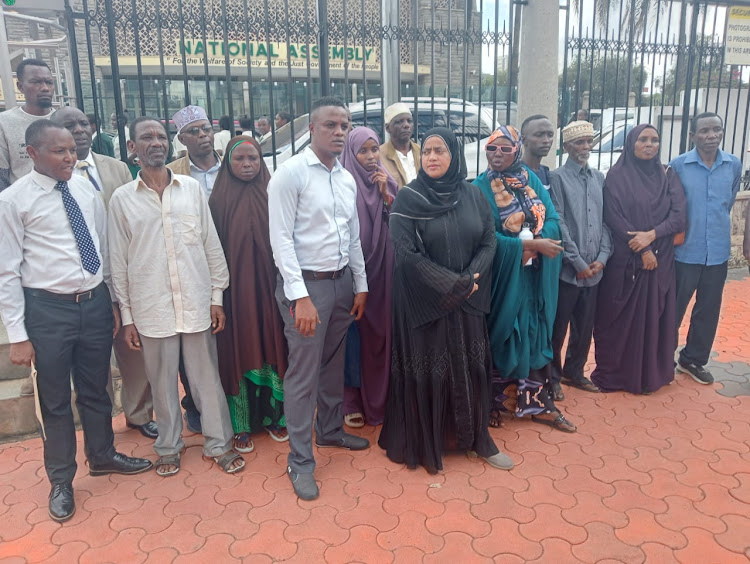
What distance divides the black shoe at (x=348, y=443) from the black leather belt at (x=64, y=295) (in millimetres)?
1487

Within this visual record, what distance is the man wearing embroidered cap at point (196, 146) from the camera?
343 centimetres

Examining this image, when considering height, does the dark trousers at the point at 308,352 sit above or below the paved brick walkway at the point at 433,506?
above

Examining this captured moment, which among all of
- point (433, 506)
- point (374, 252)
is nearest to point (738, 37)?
point (374, 252)

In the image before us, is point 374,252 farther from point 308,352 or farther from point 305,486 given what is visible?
point 305,486

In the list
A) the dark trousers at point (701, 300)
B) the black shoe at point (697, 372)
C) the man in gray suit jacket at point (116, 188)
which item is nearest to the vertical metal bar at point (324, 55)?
the man in gray suit jacket at point (116, 188)

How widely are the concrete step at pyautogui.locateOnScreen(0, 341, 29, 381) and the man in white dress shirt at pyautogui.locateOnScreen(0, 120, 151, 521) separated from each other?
121 centimetres

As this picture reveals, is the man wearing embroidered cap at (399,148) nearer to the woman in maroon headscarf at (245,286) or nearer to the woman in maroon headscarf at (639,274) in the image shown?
the woman in maroon headscarf at (245,286)

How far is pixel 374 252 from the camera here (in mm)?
3326

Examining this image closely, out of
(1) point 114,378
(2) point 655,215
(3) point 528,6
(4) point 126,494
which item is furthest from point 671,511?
(3) point 528,6

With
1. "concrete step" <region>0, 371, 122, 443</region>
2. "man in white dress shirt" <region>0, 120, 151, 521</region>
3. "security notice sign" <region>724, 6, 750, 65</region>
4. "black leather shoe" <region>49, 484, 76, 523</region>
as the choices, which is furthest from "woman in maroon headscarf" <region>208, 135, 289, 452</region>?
"security notice sign" <region>724, 6, 750, 65</region>

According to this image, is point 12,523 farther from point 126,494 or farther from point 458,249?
point 458,249

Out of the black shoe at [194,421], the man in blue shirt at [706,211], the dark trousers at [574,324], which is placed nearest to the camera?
the black shoe at [194,421]

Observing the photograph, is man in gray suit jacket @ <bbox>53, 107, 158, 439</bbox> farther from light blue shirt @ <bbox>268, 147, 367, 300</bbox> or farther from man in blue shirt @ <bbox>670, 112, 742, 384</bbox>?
man in blue shirt @ <bbox>670, 112, 742, 384</bbox>

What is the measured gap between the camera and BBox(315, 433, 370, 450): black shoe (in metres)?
3.29
